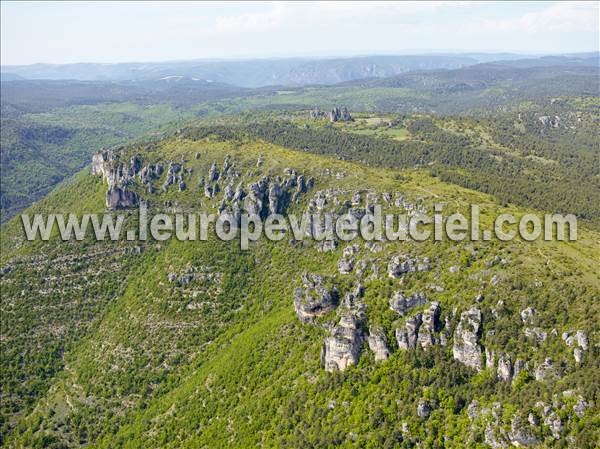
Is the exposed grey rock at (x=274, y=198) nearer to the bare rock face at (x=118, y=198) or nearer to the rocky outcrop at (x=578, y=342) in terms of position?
the bare rock face at (x=118, y=198)

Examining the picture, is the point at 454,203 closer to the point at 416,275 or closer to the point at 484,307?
the point at 416,275

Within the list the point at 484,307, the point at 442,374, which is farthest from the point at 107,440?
the point at 484,307

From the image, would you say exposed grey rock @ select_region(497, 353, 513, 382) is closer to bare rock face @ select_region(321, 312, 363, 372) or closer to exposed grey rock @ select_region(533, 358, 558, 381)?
exposed grey rock @ select_region(533, 358, 558, 381)

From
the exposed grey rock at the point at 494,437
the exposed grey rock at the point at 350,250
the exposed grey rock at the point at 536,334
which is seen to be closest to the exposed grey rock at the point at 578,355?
the exposed grey rock at the point at 536,334

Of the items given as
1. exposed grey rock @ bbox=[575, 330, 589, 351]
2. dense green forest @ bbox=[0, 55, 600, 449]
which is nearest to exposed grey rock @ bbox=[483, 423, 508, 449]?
dense green forest @ bbox=[0, 55, 600, 449]

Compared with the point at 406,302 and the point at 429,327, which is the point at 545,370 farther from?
the point at 406,302

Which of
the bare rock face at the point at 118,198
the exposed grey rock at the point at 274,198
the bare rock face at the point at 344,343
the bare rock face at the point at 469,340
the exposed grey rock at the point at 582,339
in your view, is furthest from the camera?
the bare rock face at the point at 118,198
